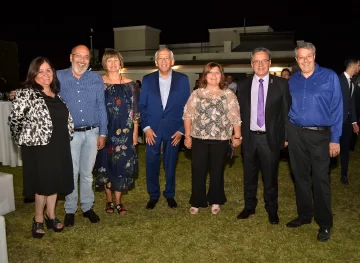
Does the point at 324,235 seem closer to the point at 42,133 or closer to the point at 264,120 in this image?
the point at 264,120

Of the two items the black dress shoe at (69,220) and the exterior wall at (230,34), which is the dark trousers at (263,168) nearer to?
the black dress shoe at (69,220)

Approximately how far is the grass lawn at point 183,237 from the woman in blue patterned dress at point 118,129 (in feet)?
1.73

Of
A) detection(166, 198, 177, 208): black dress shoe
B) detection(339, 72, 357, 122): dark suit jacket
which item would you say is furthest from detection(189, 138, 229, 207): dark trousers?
detection(339, 72, 357, 122): dark suit jacket

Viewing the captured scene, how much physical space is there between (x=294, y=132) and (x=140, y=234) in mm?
1995

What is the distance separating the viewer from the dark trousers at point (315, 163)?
361 centimetres

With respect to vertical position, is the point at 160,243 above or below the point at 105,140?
below

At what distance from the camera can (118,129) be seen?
414 cm

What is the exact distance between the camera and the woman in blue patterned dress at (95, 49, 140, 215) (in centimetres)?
408

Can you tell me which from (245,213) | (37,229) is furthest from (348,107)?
(37,229)

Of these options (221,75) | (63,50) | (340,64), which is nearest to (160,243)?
(221,75)

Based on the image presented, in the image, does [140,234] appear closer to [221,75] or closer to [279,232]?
[279,232]

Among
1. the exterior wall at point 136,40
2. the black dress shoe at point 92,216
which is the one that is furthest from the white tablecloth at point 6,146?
the exterior wall at point 136,40

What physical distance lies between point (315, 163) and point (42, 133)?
2765 mm

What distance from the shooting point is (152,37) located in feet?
87.0
